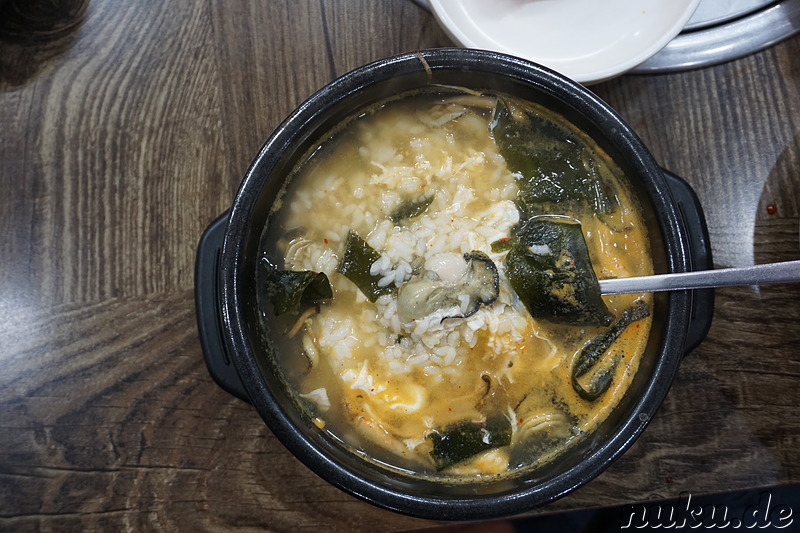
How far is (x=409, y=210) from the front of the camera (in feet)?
4.61

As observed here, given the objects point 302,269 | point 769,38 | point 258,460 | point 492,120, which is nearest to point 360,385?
point 302,269

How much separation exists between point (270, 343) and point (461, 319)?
390 millimetres

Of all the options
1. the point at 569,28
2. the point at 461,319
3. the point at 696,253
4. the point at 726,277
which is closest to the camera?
the point at 726,277

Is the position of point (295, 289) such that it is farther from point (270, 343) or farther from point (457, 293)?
point (457, 293)

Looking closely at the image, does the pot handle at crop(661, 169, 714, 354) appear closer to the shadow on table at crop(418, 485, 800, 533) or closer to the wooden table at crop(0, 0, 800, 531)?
the wooden table at crop(0, 0, 800, 531)

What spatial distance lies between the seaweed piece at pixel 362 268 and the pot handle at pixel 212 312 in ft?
0.94

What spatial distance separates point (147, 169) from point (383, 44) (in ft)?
2.11

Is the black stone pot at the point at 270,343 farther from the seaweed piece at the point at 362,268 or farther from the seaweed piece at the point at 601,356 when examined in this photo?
the seaweed piece at the point at 362,268

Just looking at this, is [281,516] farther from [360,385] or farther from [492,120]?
[492,120]

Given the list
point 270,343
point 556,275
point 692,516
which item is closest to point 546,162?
point 556,275

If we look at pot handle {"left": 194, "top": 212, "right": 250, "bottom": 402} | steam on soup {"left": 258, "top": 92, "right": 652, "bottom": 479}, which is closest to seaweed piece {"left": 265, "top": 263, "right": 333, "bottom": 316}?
steam on soup {"left": 258, "top": 92, "right": 652, "bottom": 479}

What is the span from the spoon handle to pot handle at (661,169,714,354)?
170 mm

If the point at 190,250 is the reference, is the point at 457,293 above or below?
above

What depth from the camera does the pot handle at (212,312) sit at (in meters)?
1.44
